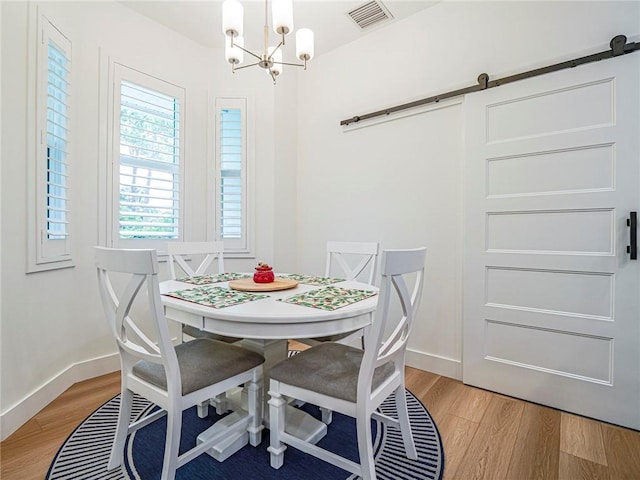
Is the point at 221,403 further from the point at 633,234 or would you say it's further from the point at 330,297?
the point at 633,234

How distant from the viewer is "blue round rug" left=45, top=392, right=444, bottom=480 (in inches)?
55.7

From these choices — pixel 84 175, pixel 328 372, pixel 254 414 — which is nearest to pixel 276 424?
pixel 254 414

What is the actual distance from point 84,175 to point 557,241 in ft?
10.7

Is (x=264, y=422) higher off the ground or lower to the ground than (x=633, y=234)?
Result: lower

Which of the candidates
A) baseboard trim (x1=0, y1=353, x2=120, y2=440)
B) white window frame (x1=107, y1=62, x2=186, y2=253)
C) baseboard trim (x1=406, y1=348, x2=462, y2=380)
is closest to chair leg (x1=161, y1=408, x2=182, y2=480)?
baseboard trim (x1=0, y1=353, x2=120, y2=440)

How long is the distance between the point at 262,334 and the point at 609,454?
1.81 m

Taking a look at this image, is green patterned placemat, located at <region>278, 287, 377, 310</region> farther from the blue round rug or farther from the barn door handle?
the barn door handle

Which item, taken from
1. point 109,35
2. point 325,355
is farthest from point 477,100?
point 109,35

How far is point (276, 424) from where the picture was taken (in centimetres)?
142

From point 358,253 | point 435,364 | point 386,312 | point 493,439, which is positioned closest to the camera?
point 386,312

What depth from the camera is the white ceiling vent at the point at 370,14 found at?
253cm

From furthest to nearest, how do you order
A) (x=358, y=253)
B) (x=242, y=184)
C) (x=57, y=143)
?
(x=242, y=184) → (x=358, y=253) → (x=57, y=143)

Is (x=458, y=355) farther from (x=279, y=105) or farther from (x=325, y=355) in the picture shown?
(x=279, y=105)

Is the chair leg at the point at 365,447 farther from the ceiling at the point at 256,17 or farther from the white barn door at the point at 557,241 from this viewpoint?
the ceiling at the point at 256,17
